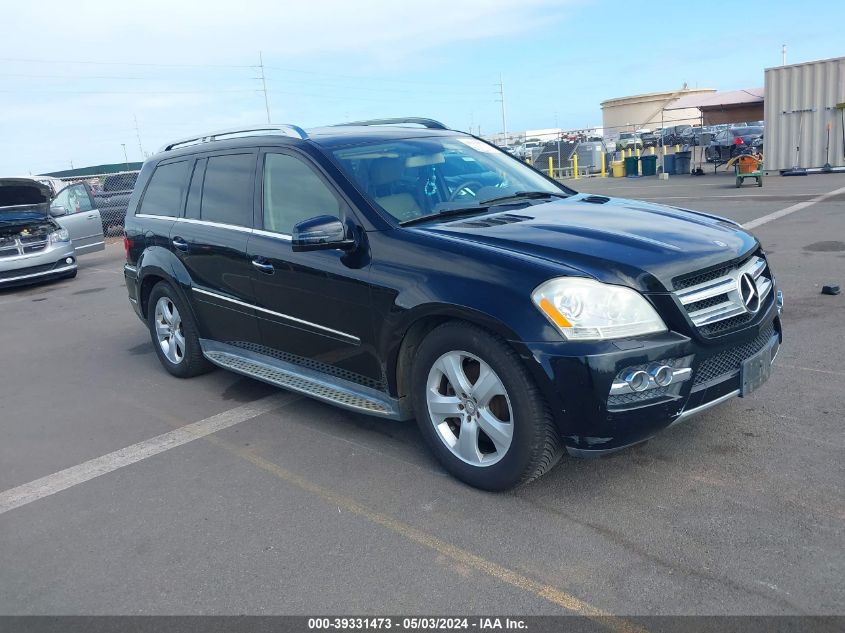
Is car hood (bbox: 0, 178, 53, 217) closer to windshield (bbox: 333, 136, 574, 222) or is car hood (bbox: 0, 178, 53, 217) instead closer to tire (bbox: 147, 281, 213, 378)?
tire (bbox: 147, 281, 213, 378)

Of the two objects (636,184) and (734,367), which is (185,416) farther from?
(636,184)

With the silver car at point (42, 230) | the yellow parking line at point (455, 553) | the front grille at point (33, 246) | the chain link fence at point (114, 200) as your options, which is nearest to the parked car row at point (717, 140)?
the chain link fence at point (114, 200)

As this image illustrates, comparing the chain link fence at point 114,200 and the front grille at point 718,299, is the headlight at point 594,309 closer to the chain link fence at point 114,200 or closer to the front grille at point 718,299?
the front grille at point 718,299

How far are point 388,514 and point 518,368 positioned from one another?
96 centimetres

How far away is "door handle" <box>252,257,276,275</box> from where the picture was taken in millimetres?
→ 4617

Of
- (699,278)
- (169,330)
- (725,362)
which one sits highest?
(699,278)

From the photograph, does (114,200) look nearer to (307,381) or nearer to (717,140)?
(307,381)

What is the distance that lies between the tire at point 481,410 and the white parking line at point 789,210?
9236 mm

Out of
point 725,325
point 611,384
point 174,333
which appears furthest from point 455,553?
→ point 174,333

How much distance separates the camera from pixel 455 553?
323 centimetres

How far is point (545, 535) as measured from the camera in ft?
10.8

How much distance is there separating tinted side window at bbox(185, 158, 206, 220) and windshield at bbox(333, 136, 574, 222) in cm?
148

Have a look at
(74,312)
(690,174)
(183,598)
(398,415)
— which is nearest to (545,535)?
(398,415)

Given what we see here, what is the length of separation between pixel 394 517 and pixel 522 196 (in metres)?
2.24
